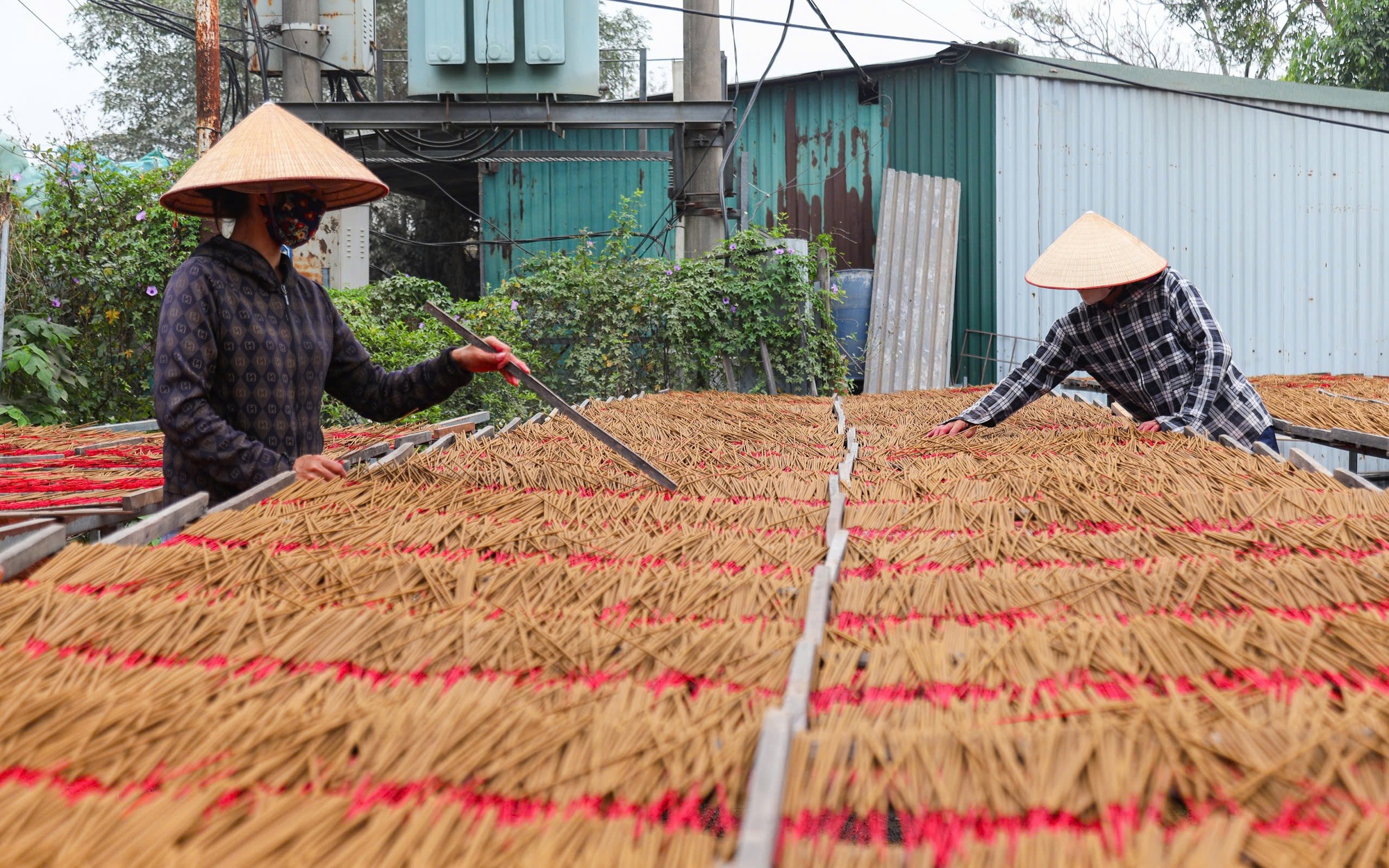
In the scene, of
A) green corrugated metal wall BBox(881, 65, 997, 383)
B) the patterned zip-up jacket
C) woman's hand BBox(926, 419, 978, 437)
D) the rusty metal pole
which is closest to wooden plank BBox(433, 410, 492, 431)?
the patterned zip-up jacket

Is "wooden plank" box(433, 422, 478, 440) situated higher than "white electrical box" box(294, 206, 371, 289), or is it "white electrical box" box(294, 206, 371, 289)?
"white electrical box" box(294, 206, 371, 289)

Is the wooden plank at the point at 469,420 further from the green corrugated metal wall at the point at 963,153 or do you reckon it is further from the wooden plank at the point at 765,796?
the green corrugated metal wall at the point at 963,153

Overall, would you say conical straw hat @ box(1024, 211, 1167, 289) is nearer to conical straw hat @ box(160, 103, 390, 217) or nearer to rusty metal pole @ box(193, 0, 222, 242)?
conical straw hat @ box(160, 103, 390, 217)

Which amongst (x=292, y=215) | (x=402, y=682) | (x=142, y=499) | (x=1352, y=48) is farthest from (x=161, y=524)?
(x=1352, y=48)

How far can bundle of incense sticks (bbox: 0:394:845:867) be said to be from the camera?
838 millimetres

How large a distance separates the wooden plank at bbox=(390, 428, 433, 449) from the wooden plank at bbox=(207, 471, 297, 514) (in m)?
1.19

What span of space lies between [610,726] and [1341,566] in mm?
1148

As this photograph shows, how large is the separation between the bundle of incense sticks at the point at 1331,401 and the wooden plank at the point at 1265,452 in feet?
5.35

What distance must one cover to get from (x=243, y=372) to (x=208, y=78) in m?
5.58

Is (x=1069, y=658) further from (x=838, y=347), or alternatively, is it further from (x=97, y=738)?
(x=838, y=347)

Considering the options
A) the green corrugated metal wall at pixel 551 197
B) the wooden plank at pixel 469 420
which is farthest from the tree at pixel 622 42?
the wooden plank at pixel 469 420

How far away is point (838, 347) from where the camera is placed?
324 inches

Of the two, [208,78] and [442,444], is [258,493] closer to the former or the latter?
[442,444]

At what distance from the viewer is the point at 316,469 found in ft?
7.19
